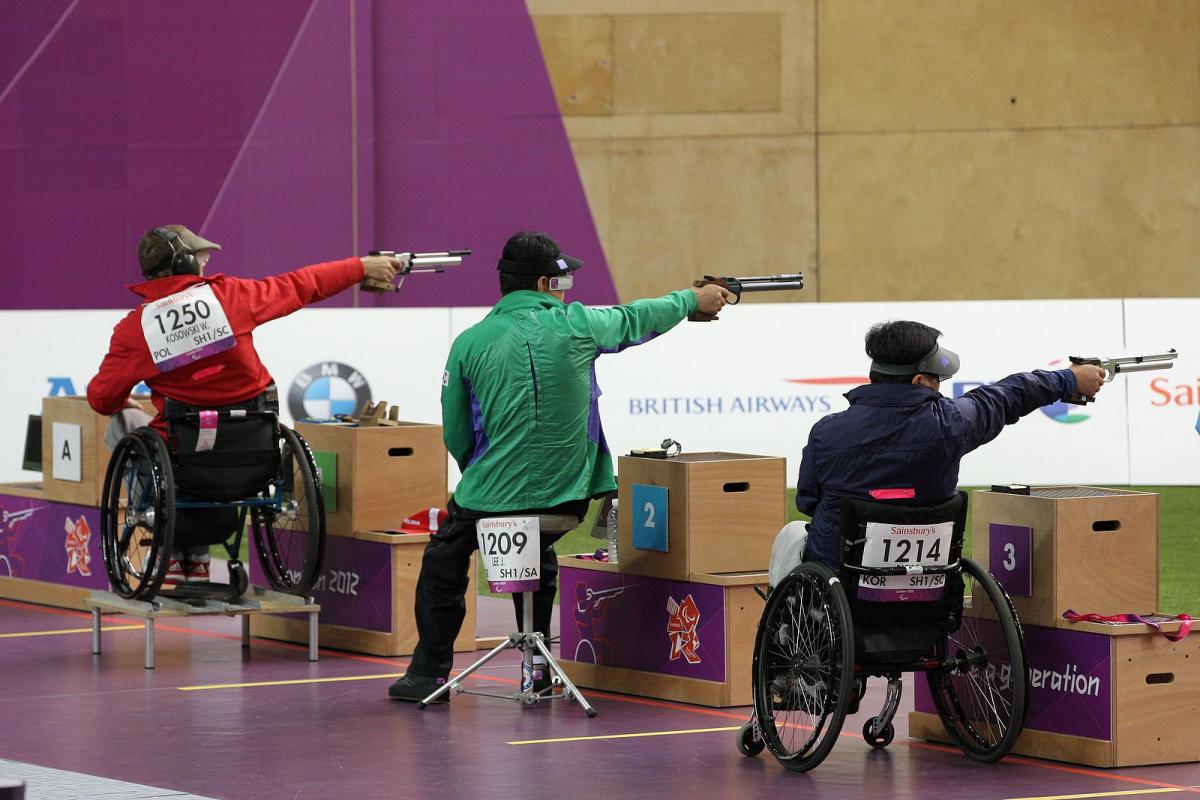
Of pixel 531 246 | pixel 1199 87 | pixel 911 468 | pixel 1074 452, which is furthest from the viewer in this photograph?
pixel 1199 87

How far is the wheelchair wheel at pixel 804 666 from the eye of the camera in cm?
610

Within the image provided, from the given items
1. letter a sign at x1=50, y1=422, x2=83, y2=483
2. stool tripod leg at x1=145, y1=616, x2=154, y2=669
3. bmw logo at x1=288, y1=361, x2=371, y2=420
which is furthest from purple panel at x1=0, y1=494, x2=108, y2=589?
bmw logo at x1=288, y1=361, x2=371, y2=420

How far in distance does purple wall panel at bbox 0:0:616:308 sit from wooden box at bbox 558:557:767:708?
9.57 m

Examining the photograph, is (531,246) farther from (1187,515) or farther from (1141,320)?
(1141,320)

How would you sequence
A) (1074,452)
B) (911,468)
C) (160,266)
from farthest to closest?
(1074,452)
(160,266)
(911,468)

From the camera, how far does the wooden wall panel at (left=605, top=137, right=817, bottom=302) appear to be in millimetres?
18422

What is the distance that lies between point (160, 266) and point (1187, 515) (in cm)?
748

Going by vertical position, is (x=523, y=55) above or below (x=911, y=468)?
above

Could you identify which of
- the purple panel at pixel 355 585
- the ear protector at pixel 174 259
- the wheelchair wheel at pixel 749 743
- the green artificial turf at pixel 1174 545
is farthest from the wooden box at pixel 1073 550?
the ear protector at pixel 174 259

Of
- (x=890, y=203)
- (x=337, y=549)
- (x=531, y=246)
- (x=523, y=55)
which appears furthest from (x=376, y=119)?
(x=531, y=246)

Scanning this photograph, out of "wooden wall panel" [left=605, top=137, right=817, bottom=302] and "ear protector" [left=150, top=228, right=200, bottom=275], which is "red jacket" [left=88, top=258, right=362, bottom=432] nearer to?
"ear protector" [left=150, top=228, right=200, bottom=275]

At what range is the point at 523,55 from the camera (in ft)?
59.9

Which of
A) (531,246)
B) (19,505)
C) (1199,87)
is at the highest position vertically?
(1199,87)

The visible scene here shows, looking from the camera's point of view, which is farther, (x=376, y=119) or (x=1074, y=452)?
(x=376, y=119)
